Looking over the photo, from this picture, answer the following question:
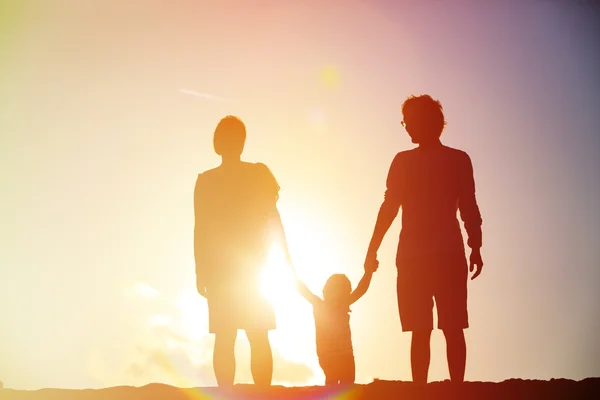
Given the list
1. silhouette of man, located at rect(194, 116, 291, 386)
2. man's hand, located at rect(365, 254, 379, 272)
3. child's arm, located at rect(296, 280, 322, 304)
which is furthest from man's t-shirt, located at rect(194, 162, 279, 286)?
man's hand, located at rect(365, 254, 379, 272)

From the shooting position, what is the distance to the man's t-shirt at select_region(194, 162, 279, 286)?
8164 mm

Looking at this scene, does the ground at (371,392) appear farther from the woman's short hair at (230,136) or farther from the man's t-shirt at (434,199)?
the woman's short hair at (230,136)

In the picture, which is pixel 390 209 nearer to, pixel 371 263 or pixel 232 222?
pixel 371 263

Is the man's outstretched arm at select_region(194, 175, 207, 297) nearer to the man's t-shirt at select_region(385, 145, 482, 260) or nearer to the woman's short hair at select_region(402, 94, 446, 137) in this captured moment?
the man's t-shirt at select_region(385, 145, 482, 260)

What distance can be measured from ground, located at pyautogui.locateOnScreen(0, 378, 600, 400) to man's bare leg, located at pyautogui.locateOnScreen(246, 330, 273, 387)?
40 centimetres

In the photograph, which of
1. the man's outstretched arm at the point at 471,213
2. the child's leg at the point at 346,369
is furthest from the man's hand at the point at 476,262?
the child's leg at the point at 346,369

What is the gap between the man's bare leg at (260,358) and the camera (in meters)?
8.08

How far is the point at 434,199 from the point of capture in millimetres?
8312

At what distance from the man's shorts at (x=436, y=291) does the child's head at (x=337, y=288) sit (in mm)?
1357

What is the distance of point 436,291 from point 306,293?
5.74 ft

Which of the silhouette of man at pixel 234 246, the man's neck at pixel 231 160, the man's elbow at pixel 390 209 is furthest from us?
the man's elbow at pixel 390 209

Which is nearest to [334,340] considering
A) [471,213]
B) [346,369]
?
[346,369]

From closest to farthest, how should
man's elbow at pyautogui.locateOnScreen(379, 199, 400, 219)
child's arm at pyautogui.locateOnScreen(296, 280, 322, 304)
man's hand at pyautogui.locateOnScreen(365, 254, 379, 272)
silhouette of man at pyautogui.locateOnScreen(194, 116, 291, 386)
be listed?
silhouette of man at pyautogui.locateOnScreen(194, 116, 291, 386) < man's elbow at pyautogui.locateOnScreen(379, 199, 400, 219) < man's hand at pyautogui.locateOnScreen(365, 254, 379, 272) < child's arm at pyautogui.locateOnScreen(296, 280, 322, 304)

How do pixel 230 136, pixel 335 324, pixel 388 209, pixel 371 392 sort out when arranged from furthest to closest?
pixel 335 324, pixel 388 209, pixel 230 136, pixel 371 392
